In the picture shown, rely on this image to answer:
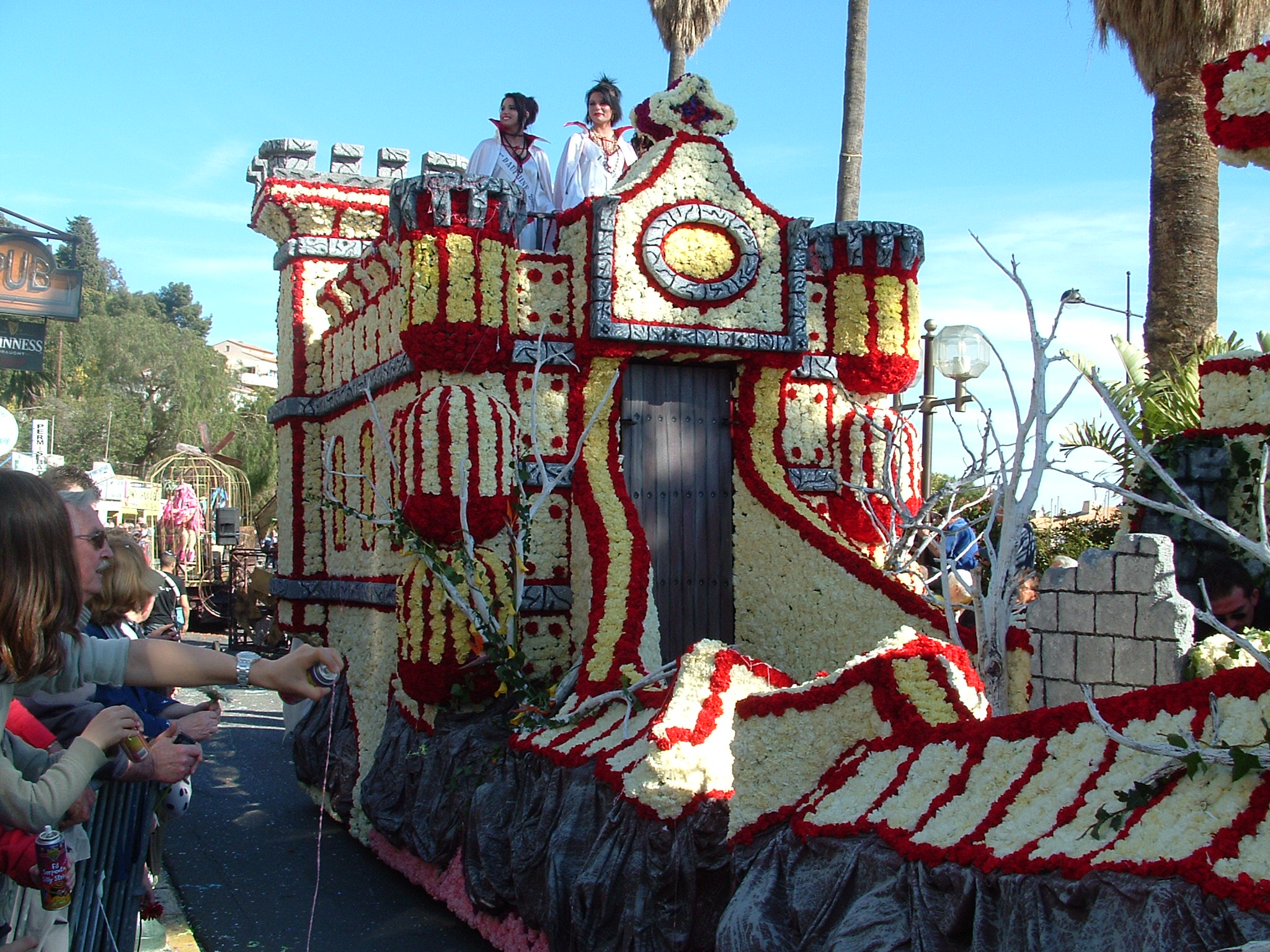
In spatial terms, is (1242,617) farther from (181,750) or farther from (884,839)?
(181,750)

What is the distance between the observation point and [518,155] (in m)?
9.47

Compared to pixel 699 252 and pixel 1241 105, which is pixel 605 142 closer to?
pixel 699 252

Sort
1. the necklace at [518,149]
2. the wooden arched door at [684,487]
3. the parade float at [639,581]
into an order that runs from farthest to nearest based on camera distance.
Result: the necklace at [518,149]
the wooden arched door at [684,487]
the parade float at [639,581]

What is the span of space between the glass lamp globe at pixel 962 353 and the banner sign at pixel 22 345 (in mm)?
11366

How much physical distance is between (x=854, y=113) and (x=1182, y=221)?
3923 mm

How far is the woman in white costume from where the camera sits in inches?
369

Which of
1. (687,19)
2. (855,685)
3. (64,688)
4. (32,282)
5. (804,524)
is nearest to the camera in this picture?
(64,688)

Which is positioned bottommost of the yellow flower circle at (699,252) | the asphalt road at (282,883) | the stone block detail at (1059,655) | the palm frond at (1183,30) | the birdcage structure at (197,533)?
the asphalt road at (282,883)

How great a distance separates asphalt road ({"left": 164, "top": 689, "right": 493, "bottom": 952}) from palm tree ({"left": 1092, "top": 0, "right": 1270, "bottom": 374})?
8.62 meters

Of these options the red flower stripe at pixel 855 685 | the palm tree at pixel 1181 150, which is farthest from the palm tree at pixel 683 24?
the red flower stripe at pixel 855 685

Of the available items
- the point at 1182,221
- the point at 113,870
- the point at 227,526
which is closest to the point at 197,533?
the point at 227,526

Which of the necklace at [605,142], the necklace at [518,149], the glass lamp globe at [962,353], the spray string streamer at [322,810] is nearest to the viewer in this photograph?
the spray string streamer at [322,810]

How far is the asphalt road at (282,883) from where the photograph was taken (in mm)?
6426

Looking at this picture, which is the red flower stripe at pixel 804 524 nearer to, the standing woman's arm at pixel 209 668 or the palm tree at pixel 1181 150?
the standing woman's arm at pixel 209 668
